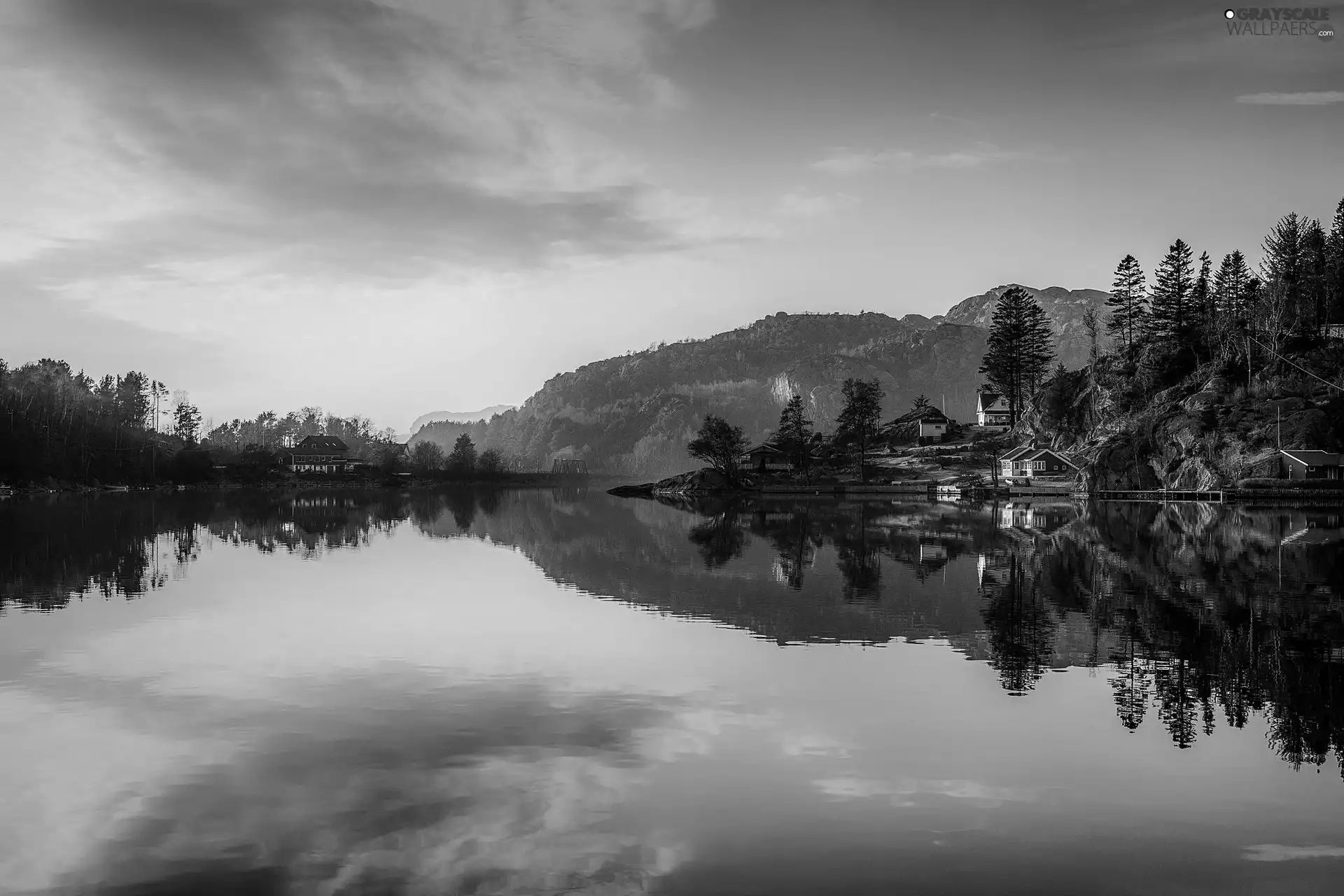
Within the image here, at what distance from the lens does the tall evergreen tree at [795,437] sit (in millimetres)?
165350

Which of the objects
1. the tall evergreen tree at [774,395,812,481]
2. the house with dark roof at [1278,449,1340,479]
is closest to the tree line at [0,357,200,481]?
the tall evergreen tree at [774,395,812,481]

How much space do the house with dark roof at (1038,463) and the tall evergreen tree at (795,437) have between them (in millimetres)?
38677

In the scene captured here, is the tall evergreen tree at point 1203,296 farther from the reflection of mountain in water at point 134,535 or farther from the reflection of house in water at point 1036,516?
the reflection of mountain in water at point 134,535

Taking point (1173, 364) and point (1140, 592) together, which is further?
point (1173, 364)

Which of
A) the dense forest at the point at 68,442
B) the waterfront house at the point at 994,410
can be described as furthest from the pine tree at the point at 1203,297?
A: the dense forest at the point at 68,442

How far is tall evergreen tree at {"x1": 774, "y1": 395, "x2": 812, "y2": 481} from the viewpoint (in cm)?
16535

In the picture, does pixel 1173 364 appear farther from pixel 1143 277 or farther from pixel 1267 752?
pixel 1267 752

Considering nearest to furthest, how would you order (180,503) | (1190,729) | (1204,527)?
(1190,729)
(1204,527)
(180,503)

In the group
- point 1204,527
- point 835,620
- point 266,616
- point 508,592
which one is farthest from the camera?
point 1204,527

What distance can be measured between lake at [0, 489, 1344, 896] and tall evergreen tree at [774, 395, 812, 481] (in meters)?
127

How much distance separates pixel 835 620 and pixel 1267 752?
560 inches

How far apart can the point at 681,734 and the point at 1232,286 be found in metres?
148

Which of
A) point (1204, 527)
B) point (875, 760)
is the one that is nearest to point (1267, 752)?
point (875, 760)

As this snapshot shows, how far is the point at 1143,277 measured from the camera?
483 ft
